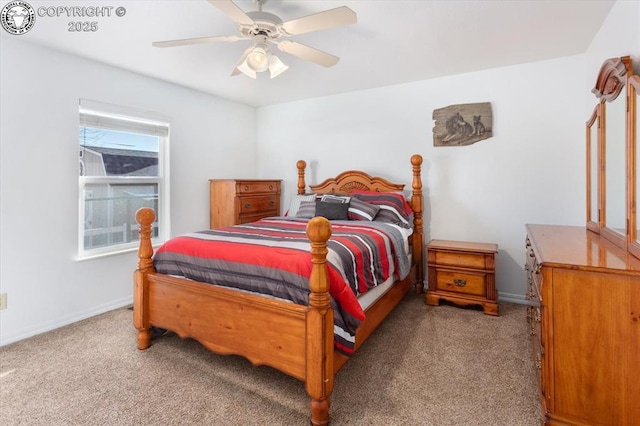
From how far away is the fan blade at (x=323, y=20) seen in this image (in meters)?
1.68

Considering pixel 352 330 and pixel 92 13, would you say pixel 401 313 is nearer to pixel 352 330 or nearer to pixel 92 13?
pixel 352 330

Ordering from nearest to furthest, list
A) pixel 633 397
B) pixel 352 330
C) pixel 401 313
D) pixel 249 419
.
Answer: pixel 633 397
pixel 249 419
pixel 352 330
pixel 401 313

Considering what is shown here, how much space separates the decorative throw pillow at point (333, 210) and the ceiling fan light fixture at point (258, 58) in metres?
1.61

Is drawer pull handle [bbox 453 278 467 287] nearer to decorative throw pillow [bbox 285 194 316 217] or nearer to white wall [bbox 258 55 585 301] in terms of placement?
white wall [bbox 258 55 585 301]

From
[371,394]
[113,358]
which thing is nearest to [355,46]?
[371,394]

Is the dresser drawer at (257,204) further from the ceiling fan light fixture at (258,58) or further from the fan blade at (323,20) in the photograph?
the fan blade at (323,20)

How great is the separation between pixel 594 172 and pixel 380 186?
6.24 ft

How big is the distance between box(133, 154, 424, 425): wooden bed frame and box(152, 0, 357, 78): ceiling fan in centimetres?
110

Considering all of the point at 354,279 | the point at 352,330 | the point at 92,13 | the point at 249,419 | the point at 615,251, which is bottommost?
the point at 249,419

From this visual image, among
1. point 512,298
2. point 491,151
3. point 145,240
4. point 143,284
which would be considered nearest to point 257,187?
point 145,240

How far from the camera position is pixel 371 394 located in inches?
71.1

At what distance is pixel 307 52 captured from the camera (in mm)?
2193

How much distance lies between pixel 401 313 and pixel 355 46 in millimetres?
2364

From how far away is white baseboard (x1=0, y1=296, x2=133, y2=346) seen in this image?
249 cm
